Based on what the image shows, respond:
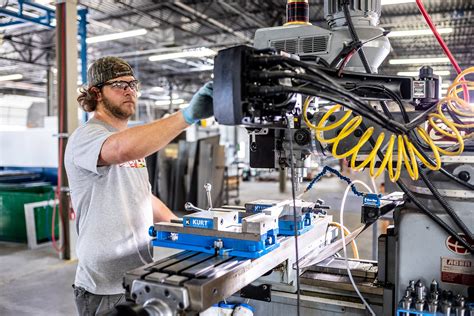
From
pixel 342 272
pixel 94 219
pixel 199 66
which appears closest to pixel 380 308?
pixel 342 272

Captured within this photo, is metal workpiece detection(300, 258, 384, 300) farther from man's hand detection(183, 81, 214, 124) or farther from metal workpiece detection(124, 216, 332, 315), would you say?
man's hand detection(183, 81, 214, 124)

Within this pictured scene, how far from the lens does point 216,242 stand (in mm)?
928

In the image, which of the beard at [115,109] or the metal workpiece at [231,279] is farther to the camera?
the beard at [115,109]

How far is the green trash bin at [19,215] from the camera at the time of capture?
185 inches

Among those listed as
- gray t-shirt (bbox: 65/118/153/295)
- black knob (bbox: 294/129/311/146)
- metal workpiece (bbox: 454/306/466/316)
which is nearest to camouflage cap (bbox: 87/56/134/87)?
gray t-shirt (bbox: 65/118/153/295)

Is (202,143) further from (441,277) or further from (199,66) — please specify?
(441,277)

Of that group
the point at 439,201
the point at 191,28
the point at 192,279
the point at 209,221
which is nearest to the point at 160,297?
the point at 192,279

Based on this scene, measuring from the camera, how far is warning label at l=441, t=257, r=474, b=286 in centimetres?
98

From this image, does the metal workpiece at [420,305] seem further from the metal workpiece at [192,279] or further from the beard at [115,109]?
the beard at [115,109]

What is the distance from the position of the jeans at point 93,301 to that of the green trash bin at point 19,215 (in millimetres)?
3680

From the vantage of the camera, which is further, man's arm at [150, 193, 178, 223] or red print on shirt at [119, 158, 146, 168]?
man's arm at [150, 193, 178, 223]

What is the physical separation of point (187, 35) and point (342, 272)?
283 inches

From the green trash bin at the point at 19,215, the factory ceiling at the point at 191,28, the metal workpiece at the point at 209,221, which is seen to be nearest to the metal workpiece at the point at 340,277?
the metal workpiece at the point at 209,221

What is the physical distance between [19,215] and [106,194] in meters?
4.09
